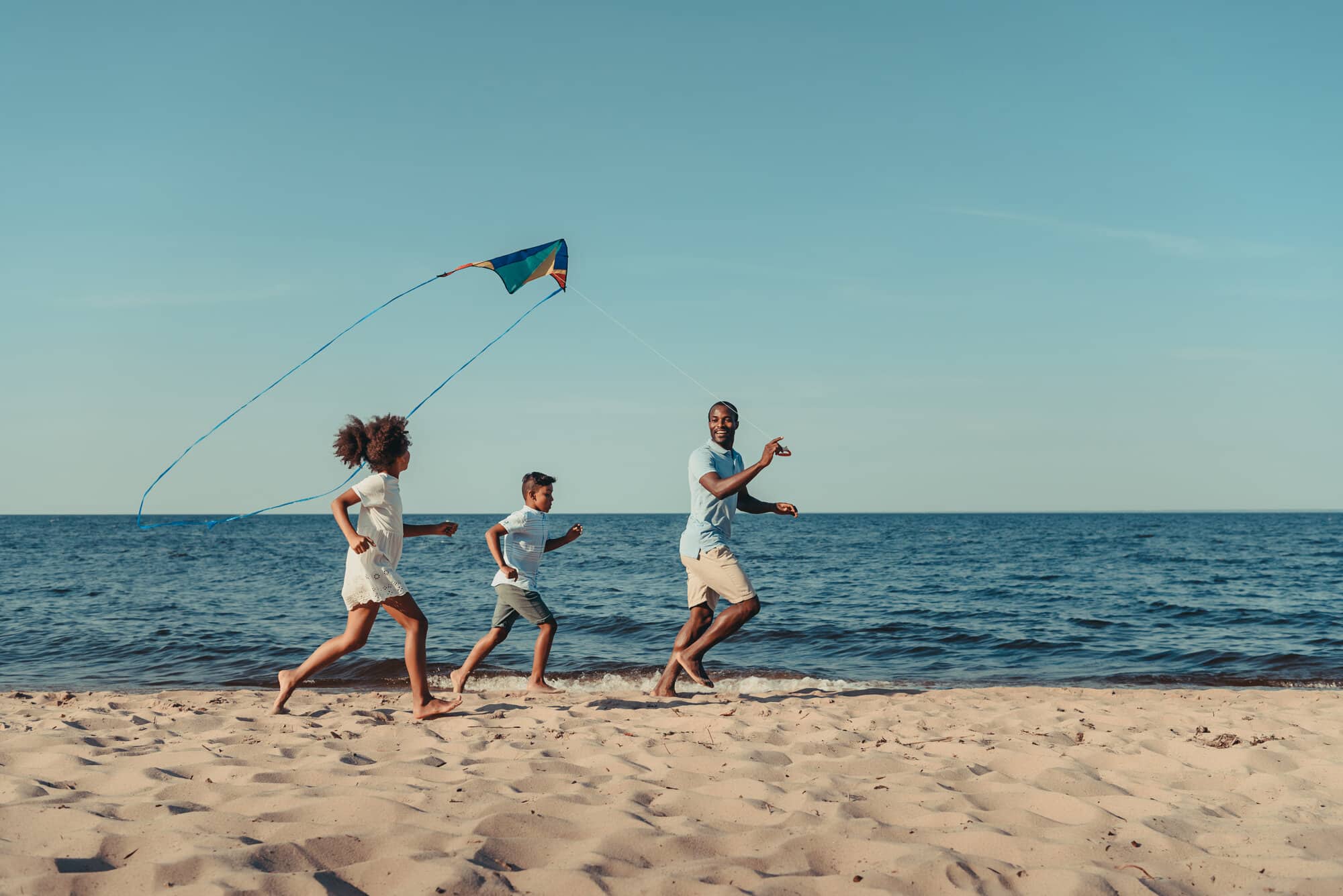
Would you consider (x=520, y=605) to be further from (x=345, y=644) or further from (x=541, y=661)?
(x=345, y=644)

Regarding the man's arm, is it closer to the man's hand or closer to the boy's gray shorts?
the man's hand

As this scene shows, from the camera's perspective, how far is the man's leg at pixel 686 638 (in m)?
6.86

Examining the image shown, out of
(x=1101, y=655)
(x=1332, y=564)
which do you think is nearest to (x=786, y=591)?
(x=1101, y=655)

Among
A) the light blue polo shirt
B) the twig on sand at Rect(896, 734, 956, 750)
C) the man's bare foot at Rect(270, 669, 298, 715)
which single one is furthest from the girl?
the twig on sand at Rect(896, 734, 956, 750)

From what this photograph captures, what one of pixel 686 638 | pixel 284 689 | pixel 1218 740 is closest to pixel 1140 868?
pixel 1218 740

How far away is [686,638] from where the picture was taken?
22.8 feet

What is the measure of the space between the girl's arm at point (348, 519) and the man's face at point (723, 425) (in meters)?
2.52

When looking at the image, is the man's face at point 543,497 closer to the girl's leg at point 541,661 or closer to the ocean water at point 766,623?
the girl's leg at point 541,661

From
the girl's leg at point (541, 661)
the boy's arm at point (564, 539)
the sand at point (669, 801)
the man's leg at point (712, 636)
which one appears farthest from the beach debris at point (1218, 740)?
the girl's leg at point (541, 661)

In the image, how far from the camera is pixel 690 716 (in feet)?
19.8

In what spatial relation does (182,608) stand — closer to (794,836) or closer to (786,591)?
(786,591)

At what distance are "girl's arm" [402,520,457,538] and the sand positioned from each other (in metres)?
1.20

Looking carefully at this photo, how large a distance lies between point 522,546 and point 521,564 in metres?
0.14

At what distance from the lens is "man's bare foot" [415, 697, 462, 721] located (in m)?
5.92
